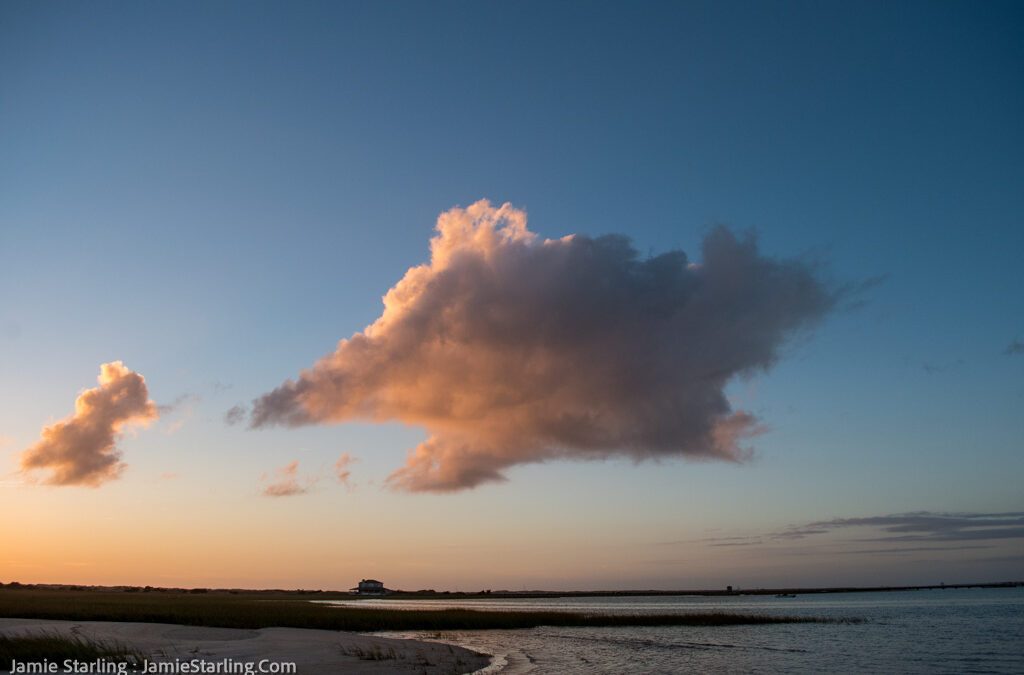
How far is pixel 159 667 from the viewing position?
3189cm

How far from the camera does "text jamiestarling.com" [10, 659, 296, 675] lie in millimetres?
29734

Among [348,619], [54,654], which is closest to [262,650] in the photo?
[54,654]

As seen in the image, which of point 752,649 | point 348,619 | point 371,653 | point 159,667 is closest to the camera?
point 159,667

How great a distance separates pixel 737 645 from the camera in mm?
57656

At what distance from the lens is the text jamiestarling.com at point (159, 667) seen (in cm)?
2973

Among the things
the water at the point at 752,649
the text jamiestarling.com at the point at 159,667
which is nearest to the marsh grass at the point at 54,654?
the text jamiestarling.com at the point at 159,667

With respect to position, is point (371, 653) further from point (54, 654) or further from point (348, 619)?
point (348, 619)

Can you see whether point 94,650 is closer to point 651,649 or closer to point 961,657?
point 651,649

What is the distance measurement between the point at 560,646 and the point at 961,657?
1210 inches

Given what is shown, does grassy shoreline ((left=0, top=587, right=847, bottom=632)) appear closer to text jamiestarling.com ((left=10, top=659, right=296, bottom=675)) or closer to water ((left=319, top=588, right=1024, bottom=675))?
water ((left=319, top=588, right=1024, bottom=675))

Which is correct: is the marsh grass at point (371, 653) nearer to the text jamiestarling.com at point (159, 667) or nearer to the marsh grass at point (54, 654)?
the text jamiestarling.com at point (159, 667)

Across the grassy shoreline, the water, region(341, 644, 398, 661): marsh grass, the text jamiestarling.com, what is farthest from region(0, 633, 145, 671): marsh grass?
the grassy shoreline

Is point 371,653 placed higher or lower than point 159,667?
lower

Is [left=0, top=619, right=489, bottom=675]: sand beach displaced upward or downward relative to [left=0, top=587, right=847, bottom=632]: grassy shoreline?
upward
